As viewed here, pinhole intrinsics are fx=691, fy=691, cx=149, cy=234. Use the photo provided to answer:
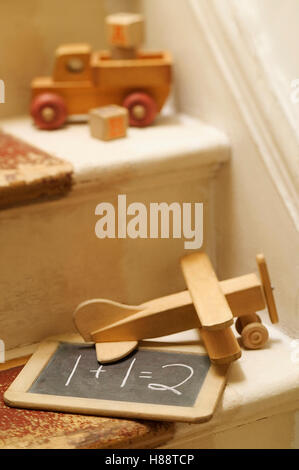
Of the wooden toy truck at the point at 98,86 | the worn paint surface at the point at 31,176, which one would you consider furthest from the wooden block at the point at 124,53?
the worn paint surface at the point at 31,176

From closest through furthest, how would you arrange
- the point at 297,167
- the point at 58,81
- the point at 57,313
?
the point at 297,167 < the point at 57,313 < the point at 58,81

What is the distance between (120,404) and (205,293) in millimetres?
207

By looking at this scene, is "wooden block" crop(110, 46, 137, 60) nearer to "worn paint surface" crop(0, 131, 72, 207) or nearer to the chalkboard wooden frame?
"worn paint surface" crop(0, 131, 72, 207)

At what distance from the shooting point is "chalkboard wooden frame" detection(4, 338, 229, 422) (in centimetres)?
89

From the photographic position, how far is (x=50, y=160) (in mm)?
1067

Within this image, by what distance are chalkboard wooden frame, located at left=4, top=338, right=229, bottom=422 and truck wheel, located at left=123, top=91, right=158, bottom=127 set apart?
49cm

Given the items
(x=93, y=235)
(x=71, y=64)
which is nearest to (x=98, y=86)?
(x=71, y=64)

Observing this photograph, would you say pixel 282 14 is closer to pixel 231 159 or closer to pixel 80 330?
pixel 231 159

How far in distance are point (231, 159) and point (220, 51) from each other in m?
0.18

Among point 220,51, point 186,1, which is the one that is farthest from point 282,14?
point 186,1

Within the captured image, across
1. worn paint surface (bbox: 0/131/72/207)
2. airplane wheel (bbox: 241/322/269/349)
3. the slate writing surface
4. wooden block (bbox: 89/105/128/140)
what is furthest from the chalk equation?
wooden block (bbox: 89/105/128/140)

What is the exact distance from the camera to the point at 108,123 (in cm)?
115

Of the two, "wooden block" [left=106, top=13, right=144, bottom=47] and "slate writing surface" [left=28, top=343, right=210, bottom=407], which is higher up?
"wooden block" [left=106, top=13, right=144, bottom=47]

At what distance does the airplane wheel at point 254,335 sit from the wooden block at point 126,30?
55 cm
